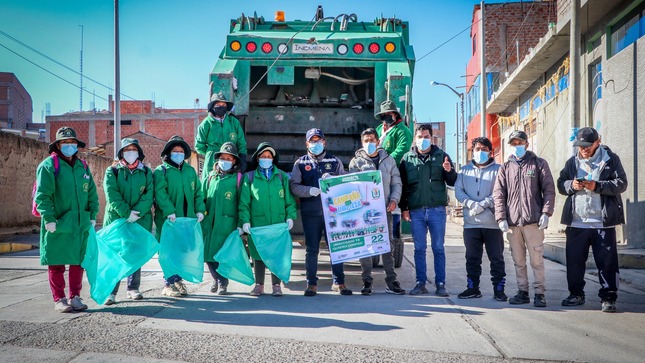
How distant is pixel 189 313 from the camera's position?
5031 millimetres

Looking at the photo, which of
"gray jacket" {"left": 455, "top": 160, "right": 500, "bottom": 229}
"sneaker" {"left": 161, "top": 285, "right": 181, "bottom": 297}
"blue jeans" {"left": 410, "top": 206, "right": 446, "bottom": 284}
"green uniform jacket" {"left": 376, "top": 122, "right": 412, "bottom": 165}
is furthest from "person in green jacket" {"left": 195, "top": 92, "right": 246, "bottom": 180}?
"gray jacket" {"left": 455, "top": 160, "right": 500, "bottom": 229}

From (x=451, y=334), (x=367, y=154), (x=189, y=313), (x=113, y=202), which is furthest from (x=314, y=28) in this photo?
(x=451, y=334)

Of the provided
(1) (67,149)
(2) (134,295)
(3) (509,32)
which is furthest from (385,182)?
(3) (509,32)

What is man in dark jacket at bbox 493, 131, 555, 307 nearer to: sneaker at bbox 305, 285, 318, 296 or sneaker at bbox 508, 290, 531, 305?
sneaker at bbox 508, 290, 531, 305

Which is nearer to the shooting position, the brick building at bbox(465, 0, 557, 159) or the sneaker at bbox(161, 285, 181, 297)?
the sneaker at bbox(161, 285, 181, 297)

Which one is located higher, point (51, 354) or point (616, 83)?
point (616, 83)

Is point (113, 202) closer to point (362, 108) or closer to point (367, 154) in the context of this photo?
point (367, 154)

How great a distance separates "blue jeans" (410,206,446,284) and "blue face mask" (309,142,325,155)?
125 centimetres

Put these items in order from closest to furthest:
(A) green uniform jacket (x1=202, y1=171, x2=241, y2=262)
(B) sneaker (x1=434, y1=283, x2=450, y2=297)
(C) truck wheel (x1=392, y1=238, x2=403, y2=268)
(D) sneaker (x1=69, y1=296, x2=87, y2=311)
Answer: (D) sneaker (x1=69, y1=296, x2=87, y2=311)
(B) sneaker (x1=434, y1=283, x2=450, y2=297)
(A) green uniform jacket (x1=202, y1=171, x2=241, y2=262)
(C) truck wheel (x1=392, y1=238, x2=403, y2=268)

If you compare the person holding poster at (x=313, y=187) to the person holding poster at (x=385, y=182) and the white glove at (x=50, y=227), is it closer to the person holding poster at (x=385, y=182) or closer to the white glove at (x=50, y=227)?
the person holding poster at (x=385, y=182)

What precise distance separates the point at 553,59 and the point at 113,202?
14887 millimetres

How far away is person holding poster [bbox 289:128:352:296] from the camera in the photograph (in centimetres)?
604

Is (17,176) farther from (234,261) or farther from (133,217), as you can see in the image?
(234,261)

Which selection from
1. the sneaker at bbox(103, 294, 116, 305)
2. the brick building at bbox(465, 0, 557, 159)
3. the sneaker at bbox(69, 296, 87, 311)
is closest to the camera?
the sneaker at bbox(69, 296, 87, 311)
